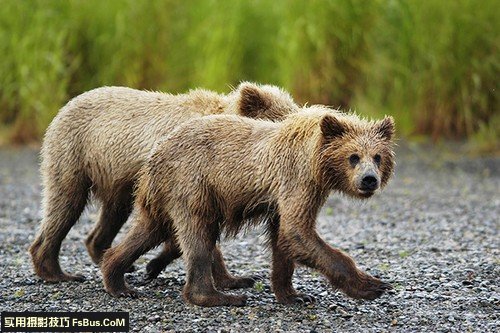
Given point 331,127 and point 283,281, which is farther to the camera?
point 283,281

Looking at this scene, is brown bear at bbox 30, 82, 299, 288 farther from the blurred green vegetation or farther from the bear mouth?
the blurred green vegetation

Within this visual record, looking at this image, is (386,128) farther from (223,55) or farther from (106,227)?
(223,55)

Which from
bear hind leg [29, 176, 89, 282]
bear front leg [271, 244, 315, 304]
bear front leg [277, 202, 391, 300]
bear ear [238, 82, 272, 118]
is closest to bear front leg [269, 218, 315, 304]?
bear front leg [271, 244, 315, 304]

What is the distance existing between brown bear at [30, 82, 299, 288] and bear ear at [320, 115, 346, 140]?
84 cm

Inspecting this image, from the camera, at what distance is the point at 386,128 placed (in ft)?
18.5

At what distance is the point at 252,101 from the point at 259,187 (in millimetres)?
835

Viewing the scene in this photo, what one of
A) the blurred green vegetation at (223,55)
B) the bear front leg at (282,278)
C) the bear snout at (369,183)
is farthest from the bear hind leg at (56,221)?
the blurred green vegetation at (223,55)

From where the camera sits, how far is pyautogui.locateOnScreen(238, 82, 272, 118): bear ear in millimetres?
6348

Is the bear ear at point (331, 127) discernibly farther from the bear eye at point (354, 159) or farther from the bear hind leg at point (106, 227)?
the bear hind leg at point (106, 227)

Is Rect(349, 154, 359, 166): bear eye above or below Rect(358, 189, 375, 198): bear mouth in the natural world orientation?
above

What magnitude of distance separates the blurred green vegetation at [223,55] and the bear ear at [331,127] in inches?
277

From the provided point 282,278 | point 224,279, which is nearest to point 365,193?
point 282,278

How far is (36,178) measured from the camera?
A: 455 inches

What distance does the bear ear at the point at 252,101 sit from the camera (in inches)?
250
